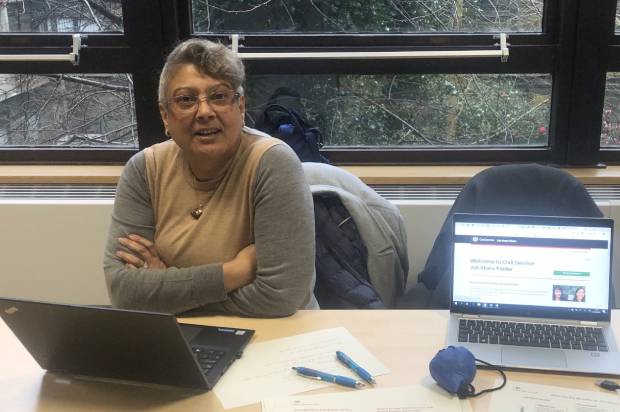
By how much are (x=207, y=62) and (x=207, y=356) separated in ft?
2.43

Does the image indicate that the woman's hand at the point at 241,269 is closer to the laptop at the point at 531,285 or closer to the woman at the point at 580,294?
the laptop at the point at 531,285

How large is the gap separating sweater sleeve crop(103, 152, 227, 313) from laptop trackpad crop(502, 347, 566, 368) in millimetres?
673

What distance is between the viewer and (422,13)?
2.75 metres

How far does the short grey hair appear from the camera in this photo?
1695 mm

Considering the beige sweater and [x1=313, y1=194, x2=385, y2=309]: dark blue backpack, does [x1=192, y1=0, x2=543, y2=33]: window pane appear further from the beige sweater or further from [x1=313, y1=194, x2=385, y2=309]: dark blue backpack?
the beige sweater

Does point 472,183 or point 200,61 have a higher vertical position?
point 200,61

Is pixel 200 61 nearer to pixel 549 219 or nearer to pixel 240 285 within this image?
pixel 240 285

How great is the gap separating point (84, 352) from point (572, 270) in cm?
104

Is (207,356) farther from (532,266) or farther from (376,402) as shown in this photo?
(532,266)

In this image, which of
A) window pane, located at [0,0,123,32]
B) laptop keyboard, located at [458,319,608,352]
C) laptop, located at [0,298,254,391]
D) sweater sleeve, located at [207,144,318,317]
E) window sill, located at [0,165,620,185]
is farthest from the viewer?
window pane, located at [0,0,123,32]

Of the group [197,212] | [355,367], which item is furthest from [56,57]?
[355,367]

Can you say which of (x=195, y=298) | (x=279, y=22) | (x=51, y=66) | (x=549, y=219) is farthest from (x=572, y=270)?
(x=51, y=66)

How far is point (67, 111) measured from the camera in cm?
293

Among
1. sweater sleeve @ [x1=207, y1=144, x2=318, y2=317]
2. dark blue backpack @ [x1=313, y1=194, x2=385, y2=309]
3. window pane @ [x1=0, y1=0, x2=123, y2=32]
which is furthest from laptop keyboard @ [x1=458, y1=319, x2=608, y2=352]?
window pane @ [x1=0, y1=0, x2=123, y2=32]
